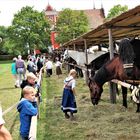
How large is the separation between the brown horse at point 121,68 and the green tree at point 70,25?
68.3m

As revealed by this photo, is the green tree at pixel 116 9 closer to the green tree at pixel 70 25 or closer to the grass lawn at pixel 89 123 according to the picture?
the green tree at pixel 70 25

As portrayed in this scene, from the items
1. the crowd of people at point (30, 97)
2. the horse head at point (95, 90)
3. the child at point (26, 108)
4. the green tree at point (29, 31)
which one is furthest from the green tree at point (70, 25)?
the child at point (26, 108)

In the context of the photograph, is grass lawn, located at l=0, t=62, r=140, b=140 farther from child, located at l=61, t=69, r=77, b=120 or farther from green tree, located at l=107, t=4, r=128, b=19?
green tree, located at l=107, t=4, r=128, b=19

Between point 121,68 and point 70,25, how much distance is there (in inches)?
2860

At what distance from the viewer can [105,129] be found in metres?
8.68

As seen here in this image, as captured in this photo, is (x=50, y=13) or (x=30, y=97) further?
(x=50, y=13)

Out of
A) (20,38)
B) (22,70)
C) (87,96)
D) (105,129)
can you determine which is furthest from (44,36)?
(105,129)

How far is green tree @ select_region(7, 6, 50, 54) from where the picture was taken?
9317 centimetres

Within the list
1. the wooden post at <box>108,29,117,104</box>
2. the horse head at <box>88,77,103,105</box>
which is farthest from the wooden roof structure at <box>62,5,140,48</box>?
the horse head at <box>88,77,103,105</box>

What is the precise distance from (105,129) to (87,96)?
5.87 metres

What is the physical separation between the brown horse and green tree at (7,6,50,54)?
81779 mm

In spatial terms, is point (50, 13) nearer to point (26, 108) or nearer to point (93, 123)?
point (93, 123)

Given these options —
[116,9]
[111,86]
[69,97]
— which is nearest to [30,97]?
[69,97]

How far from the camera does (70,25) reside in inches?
3216
